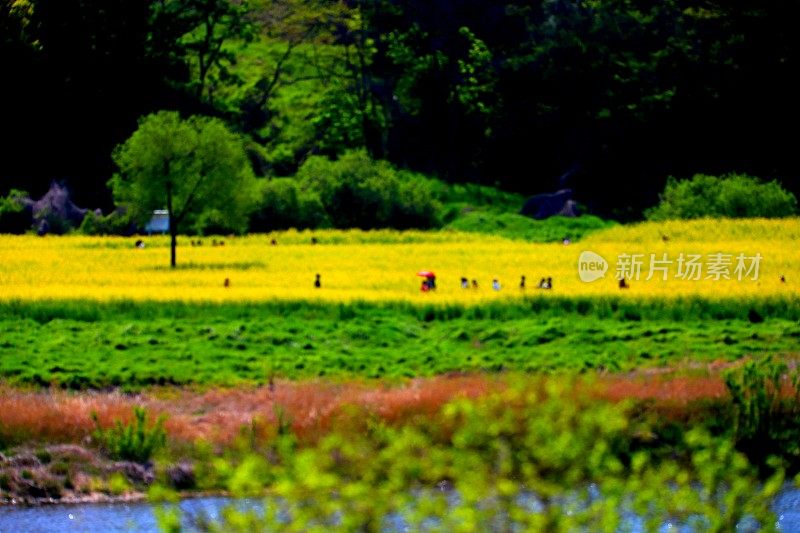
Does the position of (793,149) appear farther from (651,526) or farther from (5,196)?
(651,526)

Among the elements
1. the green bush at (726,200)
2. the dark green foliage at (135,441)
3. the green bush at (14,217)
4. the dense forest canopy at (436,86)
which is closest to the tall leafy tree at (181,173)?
the green bush at (14,217)

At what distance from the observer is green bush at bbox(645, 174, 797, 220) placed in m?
60.2

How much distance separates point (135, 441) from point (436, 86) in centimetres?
5250

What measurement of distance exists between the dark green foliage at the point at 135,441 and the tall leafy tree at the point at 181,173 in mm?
23832

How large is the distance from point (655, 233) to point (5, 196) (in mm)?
25031

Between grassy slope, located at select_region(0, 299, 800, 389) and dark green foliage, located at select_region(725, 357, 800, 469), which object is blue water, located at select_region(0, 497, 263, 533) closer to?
grassy slope, located at select_region(0, 299, 800, 389)

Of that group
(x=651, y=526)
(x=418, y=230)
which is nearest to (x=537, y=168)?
(x=418, y=230)

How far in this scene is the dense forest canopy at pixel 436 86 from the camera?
6694cm

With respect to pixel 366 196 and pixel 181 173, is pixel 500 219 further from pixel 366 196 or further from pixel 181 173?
pixel 181 173

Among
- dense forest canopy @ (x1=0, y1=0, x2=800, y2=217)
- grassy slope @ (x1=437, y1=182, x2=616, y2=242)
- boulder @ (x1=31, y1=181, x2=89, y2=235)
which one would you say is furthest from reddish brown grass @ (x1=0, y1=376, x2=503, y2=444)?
dense forest canopy @ (x1=0, y1=0, x2=800, y2=217)

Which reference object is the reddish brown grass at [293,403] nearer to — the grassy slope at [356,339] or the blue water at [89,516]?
the grassy slope at [356,339]

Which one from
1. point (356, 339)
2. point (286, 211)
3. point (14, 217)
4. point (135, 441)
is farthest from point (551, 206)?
point (135, 441)

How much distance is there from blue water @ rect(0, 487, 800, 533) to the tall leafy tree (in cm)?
2544

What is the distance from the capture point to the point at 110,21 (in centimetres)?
6844
